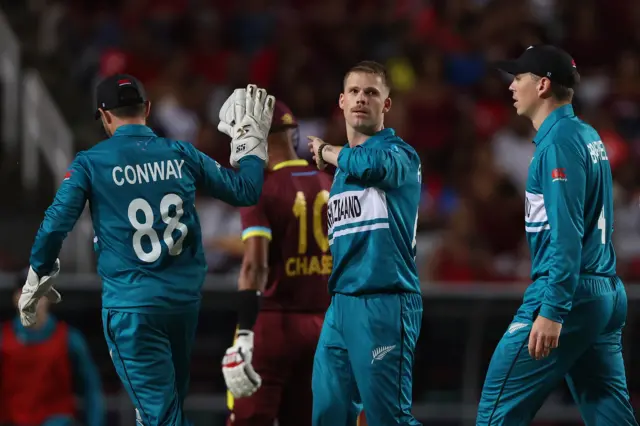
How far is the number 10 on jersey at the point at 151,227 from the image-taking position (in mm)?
5695

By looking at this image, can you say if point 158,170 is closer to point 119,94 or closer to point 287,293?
point 119,94

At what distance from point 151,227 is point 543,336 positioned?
1.99m

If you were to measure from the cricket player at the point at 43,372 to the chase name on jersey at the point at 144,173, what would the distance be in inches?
→ 127

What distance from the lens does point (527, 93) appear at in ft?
18.3

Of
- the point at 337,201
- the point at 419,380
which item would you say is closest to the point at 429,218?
the point at 419,380

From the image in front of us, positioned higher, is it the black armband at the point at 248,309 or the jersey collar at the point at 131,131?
the jersey collar at the point at 131,131

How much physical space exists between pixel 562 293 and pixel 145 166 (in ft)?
6.99

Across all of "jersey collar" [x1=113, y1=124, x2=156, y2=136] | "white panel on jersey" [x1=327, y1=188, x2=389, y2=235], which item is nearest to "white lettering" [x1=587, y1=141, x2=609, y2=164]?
"white panel on jersey" [x1=327, y1=188, x2=389, y2=235]

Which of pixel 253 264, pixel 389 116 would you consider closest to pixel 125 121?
pixel 253 264

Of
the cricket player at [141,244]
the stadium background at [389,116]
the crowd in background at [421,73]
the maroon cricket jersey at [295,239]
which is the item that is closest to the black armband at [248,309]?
the maroon cricket jersey at [295,239]

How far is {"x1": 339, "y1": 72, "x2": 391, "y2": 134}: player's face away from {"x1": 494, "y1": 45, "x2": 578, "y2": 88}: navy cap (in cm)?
70

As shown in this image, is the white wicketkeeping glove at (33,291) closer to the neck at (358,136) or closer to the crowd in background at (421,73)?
the neck at (358,136)

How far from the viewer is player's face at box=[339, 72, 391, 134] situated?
5707 millimetres

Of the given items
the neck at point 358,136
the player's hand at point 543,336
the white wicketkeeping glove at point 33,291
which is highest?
the neck at point 358,136
